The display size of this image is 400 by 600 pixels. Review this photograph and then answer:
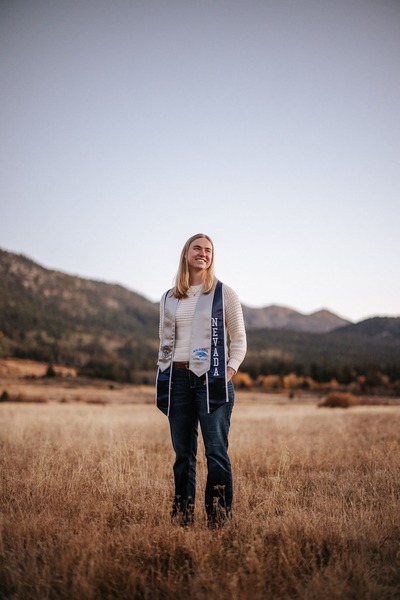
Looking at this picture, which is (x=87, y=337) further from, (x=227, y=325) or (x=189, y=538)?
(x=189, y=538)

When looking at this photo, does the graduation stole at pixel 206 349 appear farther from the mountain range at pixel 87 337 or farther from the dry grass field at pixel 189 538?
the mountain range at pixel 87 337

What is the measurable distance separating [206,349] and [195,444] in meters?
0.89

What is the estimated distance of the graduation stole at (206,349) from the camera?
115 inches

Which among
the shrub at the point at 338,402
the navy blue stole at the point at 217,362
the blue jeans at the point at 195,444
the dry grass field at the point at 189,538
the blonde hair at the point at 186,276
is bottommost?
the shrub at the point at 338,402

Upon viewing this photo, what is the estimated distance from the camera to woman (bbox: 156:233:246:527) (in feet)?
9.68

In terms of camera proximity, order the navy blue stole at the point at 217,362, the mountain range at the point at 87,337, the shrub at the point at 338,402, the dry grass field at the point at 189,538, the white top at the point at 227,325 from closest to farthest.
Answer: the dry grass field at the point at 189,538
the navy blue stole at the point at 217,362
the white top at the point at 227,325
the shrub at the point at 338,402
the mountain range at the point at 87,337

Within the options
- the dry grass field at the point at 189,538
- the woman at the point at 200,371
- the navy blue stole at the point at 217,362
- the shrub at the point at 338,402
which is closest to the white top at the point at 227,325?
the woman at the point at 200,371

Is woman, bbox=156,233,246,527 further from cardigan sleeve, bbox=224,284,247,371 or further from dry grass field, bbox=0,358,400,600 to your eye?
dry grass field, bbox=0,358,400,600

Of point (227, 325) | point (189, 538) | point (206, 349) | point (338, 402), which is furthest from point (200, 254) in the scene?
point (338, 402)

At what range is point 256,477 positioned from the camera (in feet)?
14.7

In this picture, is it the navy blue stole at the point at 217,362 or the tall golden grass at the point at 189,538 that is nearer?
the tall golden grass at the point at 189,538

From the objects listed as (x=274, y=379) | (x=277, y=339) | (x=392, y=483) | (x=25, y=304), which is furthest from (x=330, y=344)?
(x=392, y=483)

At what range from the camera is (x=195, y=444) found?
324cm

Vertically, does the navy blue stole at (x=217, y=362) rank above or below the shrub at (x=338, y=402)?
above
